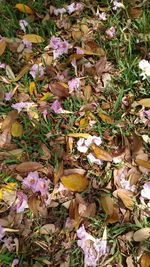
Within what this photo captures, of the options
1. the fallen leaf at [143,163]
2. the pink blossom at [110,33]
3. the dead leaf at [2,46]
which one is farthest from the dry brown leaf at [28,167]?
the pink blossom at [110,33]

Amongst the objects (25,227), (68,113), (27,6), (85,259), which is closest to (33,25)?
(27,6)

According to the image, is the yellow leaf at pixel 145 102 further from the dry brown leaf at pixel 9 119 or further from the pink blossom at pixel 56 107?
the dry brown leaf at pixel 9 119

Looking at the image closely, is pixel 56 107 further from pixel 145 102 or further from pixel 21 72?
pixel 145 102

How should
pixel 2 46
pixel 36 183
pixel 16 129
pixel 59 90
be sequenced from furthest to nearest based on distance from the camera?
pixel 2 46, pixel 59 90, pixel 16 129, pixel 36 183

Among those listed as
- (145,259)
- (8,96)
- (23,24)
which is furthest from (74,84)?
(145,259)

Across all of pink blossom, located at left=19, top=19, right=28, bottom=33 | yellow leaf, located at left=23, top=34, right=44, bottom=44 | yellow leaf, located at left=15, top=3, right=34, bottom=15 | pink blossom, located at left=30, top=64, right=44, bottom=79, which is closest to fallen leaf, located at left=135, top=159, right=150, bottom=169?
pink blossom, located at left=30, top=64, right=44, bottom=79
